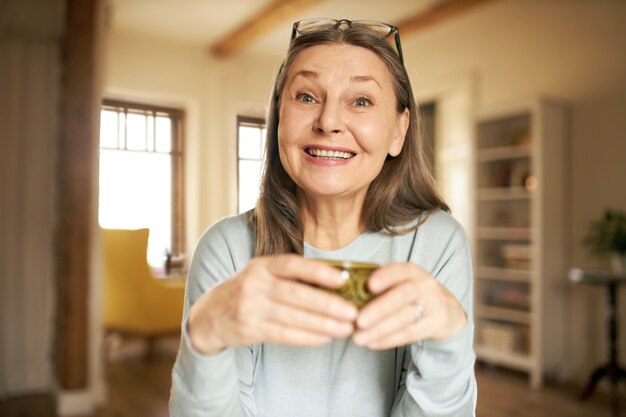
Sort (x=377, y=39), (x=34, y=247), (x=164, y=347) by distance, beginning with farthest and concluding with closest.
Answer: (x=164, y=347) < (x=34, y=247) < (x=377, y=39)

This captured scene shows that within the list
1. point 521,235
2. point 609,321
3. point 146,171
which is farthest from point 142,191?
point 521,235

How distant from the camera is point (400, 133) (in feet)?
3.20

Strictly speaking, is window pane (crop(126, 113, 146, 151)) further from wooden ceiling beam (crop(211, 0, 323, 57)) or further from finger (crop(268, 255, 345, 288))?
wooden ceiling beam (crop(211, 0, 323, 57))

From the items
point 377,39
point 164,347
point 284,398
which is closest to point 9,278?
point 164,347

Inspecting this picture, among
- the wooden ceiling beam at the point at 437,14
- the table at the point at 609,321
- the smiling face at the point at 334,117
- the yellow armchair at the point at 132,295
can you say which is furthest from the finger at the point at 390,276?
the wooden ceiling beam at the point at 437,14

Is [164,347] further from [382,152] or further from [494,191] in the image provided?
[382,152]

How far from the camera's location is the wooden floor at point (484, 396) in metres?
3.04

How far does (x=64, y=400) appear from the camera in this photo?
117 inches

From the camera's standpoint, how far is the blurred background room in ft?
9.78

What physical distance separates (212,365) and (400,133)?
53 cm

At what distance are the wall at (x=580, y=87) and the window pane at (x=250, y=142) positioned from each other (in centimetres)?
271

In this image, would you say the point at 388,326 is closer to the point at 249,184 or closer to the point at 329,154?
the point at 329,154

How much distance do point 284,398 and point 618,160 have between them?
3399 mm

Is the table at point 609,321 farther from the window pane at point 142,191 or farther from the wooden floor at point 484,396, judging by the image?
the window pane at point 142,191
